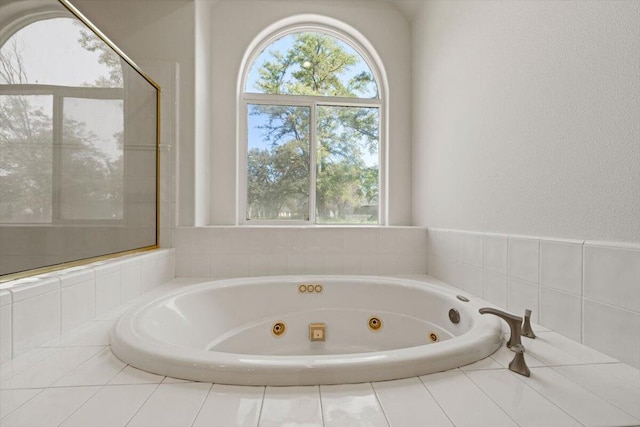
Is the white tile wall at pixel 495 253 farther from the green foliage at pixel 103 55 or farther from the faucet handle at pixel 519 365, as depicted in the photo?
the green foliage at pixel 103 55

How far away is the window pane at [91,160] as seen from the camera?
1.17m

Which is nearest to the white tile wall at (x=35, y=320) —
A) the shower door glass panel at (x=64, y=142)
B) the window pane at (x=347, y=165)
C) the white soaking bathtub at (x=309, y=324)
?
the shower door glass panel at (x=64, y=142)

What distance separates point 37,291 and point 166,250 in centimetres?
85

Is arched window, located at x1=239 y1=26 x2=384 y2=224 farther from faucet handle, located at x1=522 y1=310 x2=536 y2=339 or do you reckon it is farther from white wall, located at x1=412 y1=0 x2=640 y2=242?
faucet handle, located at x1=522 y1=310 x2=536 y2=339

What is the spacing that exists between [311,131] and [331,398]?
1973 millimetres

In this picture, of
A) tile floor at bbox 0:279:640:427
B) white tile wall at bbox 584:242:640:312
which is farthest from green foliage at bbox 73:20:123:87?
white tile wall at bbox 584:242:640:312

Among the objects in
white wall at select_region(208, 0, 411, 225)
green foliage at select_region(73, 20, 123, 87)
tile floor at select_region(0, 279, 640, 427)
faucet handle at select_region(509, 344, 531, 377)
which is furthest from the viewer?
white wall at select_region(208, 0, 411, 225)

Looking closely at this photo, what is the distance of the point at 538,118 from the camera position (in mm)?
1078

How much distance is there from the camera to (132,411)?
583 millimetres

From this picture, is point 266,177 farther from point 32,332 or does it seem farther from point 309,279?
point 32,332

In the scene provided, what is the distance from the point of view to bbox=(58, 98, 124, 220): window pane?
117cm

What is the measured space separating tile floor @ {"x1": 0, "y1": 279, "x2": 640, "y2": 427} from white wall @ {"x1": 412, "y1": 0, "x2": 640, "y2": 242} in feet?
1.42

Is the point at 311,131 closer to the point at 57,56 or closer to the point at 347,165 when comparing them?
the point at 347,165

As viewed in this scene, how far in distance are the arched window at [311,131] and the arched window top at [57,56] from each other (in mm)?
1009
